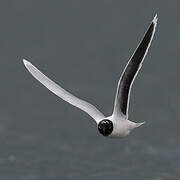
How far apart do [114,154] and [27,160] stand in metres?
11.0

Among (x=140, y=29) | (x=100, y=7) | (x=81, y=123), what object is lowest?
(x=81, y=123)

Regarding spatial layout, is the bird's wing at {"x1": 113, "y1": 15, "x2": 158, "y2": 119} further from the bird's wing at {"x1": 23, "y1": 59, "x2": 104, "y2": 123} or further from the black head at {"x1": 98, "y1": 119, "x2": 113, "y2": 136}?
the bird's wing at {"x1": 23, "y1": 59, "x2": 104, "y2": 123}

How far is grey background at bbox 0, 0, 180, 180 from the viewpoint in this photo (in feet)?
358

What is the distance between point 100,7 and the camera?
14000 cm

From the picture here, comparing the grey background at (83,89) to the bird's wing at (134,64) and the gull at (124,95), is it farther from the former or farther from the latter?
the bird's wing at (134,64)

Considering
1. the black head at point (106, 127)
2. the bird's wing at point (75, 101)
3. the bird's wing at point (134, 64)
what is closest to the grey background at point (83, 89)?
the bird's wing at point (75, 101)

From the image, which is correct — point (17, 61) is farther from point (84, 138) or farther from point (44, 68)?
point (84, 138)

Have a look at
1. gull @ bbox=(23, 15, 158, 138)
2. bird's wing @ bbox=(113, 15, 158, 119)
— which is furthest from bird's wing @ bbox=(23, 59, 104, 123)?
bird's wing @ bbox=(113, 15, 158, 119)

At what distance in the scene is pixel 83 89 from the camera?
118 metres

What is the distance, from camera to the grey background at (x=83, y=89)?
109000mm

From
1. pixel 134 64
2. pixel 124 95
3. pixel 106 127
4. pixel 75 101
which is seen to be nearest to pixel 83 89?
pixel 75 101

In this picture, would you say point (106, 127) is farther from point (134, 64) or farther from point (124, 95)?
point (134, 64)

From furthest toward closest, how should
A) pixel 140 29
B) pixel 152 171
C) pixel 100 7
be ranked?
pixel 100 7 → pixel 140 29 → pixel 152 171

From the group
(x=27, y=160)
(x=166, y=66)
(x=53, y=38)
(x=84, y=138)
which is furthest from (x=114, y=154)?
(x=53, y=38)
